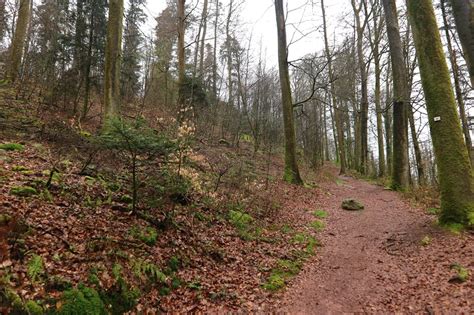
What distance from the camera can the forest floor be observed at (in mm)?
3412

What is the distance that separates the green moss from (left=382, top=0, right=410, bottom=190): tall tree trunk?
12189mm

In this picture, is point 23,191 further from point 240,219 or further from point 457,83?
point 457,83

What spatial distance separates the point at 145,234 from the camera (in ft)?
15.8

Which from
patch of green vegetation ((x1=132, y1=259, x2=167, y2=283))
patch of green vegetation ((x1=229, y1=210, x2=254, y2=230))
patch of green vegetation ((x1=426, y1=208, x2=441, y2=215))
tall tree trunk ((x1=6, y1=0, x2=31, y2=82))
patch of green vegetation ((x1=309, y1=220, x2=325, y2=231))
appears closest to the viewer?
patch of green vegetation ((x1=132, y1=259, x2=167, y2=283))

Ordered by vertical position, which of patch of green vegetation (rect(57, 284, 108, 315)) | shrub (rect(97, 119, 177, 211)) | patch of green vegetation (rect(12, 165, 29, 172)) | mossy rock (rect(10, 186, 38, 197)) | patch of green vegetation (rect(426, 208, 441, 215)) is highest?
shrub (rect(97, 119, 177, 211))

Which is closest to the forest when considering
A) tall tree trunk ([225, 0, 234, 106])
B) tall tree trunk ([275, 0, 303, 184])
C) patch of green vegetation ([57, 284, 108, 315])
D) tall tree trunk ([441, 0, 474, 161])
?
patch of green vegetation ([57, 284, 108, 315])

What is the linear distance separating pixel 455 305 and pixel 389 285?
949 millimetres

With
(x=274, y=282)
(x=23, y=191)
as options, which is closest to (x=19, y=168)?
(x=23, y=191)

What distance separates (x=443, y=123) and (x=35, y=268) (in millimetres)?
7310

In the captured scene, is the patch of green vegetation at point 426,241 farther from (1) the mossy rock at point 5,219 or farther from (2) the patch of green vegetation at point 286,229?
(1) the mossy rock at point 5,219

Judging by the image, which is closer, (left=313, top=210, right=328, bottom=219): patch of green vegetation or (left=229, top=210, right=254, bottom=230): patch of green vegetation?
(left=229, top=210, right=254, bottom=230): patch of green vegetation

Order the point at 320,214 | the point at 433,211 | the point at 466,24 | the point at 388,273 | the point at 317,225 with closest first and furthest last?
the point at 388,273 → the point at 466,24 → the point at 433,211 → the point at 317,225 → the point at 320,214

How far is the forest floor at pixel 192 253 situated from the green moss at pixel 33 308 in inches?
0.7

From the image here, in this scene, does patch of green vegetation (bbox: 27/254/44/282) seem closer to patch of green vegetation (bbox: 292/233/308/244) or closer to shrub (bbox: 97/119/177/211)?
shrub (bbox: 97/119/177/211)
